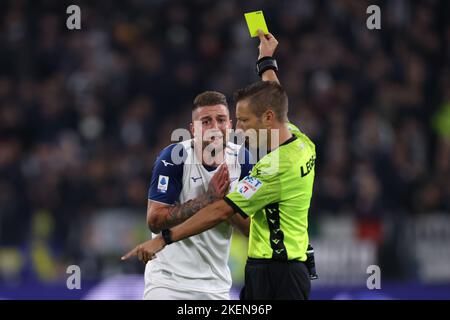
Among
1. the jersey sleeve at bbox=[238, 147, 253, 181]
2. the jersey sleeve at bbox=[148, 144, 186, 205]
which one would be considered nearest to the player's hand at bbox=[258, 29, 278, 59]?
the jersey sleeve at bbox=[238, 147, 253, 181]

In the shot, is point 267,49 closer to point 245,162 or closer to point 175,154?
point 245,162

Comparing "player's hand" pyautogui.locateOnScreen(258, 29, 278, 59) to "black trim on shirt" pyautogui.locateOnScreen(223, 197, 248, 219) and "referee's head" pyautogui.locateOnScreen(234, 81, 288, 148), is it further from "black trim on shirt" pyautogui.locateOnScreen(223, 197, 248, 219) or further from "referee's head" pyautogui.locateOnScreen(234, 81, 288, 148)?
"black trim on shirt" pyautogui.locateOnScreen(223, 197, 248, 219)

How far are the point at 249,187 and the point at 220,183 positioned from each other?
379 mm

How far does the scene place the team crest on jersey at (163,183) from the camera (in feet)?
20.2

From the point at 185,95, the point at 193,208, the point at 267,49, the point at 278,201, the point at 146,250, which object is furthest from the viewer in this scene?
the point at 185,95

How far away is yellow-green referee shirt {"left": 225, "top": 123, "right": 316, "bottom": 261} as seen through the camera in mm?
5594

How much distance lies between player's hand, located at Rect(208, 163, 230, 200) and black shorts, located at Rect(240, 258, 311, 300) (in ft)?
1.70

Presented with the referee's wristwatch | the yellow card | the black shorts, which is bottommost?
the black shorts

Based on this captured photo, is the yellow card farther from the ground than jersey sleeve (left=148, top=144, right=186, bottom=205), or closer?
farther from the ground

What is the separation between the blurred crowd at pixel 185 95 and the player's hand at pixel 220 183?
19.3 ft

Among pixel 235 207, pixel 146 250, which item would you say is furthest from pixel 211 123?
pixel 146 250

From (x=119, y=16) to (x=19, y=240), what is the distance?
4998 mm

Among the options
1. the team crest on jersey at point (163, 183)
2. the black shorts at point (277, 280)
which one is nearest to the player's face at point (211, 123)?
the team crest on jersey at point (163, 183)

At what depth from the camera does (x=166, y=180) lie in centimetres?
618
